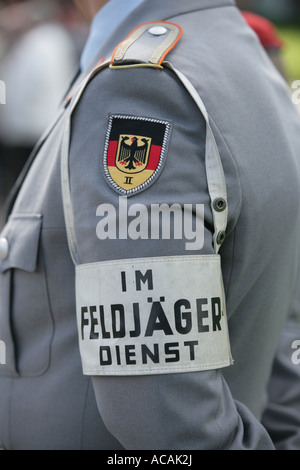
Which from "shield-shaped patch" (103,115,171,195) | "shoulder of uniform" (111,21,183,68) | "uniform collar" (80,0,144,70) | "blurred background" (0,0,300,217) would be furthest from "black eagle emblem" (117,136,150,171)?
"blurred background" (0,0,300,217)

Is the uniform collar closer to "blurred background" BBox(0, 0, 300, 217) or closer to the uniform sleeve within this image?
the uniform sleeve

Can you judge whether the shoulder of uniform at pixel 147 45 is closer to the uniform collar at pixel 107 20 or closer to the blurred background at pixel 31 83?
the uniform collar at pixel 107 20

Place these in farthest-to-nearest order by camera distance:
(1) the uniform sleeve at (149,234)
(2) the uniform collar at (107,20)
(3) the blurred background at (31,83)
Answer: (3) the blurred background at (31,83) → (2) the uniform collar at (107,20) → (1) the uniform sleeve at (149,234)

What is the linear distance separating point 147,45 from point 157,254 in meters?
0.39

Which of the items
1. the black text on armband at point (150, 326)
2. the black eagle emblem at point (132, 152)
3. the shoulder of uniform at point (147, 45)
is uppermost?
the shoulder of uniform at point (147, 45)

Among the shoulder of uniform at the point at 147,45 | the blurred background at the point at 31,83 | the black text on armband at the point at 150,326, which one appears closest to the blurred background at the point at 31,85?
the blurred background at the point at 31,83

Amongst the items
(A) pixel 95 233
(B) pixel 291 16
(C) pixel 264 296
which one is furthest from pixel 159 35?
(B) pixel 291 16

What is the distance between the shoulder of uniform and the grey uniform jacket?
14mm

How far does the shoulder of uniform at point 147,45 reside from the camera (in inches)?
45.3

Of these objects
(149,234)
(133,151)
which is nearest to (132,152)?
(133,151)

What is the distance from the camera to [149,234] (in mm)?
1074

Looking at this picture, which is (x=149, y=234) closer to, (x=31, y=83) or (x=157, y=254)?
(x=157, y=254)

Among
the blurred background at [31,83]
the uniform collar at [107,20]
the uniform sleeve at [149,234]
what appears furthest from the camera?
the blurred background at [31,83]

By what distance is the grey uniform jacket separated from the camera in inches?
42.7
